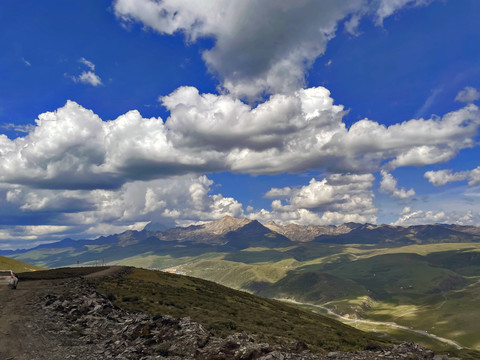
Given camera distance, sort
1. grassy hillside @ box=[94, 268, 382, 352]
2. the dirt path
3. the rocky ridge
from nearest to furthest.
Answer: the dirt path < the rocky ridge < grassy hillside @ box=[94, 268, 382, 352]

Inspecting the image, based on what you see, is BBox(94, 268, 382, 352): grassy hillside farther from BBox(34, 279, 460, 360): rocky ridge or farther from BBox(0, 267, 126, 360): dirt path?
BBox(0, 267, 126, 360): dirt path

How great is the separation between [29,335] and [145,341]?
11.1 metres

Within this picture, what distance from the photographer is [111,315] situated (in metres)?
37.6

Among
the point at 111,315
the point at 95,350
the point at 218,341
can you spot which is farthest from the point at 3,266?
the point at 218,341

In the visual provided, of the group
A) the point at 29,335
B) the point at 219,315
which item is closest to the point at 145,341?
the point at 29,335

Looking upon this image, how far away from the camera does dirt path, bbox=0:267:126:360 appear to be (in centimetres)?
2533

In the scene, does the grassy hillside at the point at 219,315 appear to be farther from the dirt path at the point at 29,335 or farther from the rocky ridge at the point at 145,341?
the dirt path at the point at 29,335

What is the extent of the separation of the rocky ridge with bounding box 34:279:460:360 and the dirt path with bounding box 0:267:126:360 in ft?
0.77

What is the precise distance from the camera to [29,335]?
28.9 meters

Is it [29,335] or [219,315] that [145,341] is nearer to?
[29,335]

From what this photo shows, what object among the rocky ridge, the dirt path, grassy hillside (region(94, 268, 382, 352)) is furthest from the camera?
grassy hillside (region(94, 268, 382, 352))

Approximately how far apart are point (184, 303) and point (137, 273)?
107ft

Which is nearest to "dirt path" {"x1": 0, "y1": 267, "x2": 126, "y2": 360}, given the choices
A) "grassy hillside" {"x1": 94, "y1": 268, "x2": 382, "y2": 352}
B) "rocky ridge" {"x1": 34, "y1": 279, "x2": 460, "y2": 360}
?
"rocky ridge" {"x1": 34, "y1": 279, "x2": 460, "y2": 360}

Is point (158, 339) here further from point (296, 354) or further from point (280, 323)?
point (280, 323)
